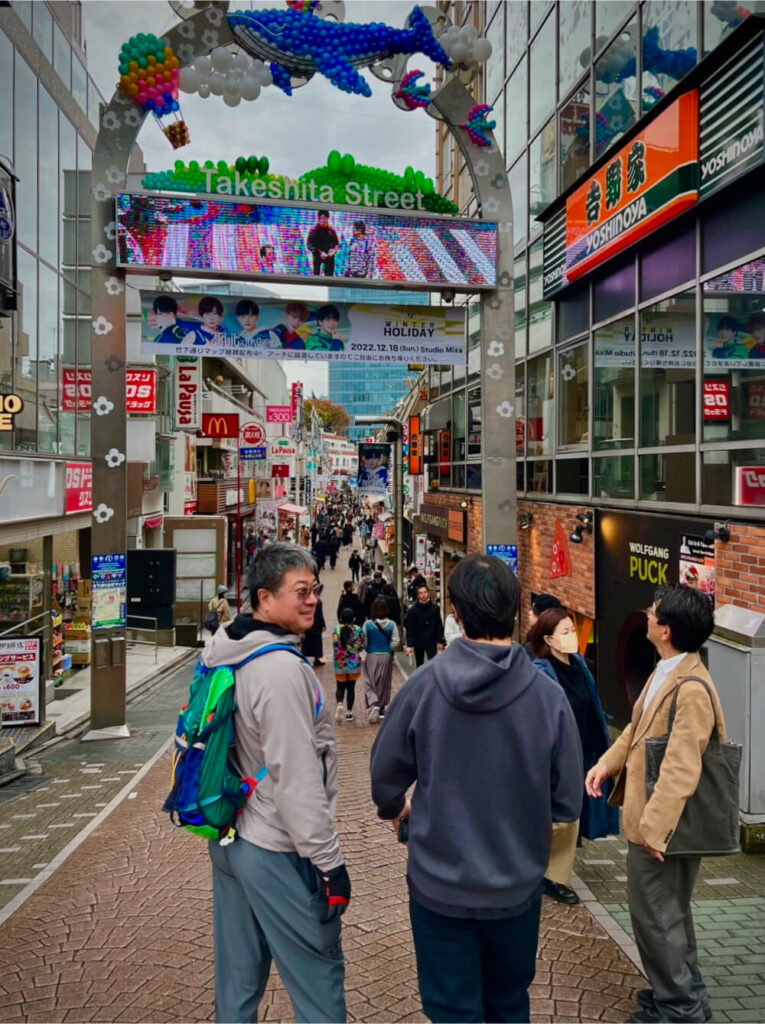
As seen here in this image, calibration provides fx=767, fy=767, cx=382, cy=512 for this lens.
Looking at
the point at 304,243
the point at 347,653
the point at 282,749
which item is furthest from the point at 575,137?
the point at 282,749

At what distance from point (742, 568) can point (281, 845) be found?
17.3ft

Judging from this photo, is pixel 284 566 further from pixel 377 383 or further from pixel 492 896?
pixel 377 383

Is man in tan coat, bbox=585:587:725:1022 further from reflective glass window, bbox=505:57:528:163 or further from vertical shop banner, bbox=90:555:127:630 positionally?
reflective glass window, bbox=505:57:528:163

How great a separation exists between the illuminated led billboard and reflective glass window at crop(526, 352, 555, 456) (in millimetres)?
2882

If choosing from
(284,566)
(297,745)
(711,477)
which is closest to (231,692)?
(297,745)

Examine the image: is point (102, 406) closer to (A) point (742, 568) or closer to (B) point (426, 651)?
(B) point (426, 651)

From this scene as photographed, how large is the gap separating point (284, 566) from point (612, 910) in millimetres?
3099

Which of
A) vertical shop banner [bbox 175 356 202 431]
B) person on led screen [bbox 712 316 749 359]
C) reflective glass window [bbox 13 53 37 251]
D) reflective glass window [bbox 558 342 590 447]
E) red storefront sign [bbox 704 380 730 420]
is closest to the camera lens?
person on led screen [bbox 712 316 749 359]

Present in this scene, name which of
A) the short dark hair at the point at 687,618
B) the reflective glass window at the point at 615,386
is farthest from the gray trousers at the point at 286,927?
the reflective glass window at the point at 615,386

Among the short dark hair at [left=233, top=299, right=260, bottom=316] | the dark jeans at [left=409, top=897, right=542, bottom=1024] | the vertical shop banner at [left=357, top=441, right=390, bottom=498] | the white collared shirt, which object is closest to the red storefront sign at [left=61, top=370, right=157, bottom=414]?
the short dark hair at [left=233, top=299, right=260, bottom=316]

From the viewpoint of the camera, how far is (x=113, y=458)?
31.7 ft

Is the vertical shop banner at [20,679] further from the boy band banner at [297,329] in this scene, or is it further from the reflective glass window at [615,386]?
the reflective glass window at [615,386]

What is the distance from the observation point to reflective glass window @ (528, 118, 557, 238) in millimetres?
12505

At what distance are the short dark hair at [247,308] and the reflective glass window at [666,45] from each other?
5.25 metres
